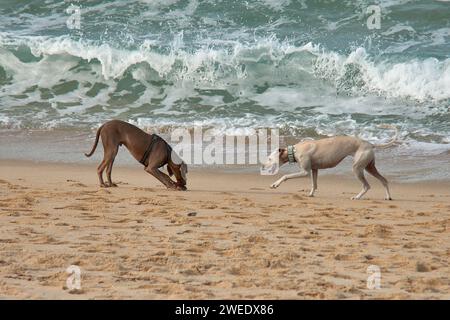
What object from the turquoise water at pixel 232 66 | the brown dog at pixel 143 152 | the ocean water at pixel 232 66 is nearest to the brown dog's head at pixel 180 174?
the brown dog at pixel 143 152

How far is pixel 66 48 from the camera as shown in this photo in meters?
19.5

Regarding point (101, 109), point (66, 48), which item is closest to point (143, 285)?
point (101, 109)

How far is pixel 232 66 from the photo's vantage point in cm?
1823

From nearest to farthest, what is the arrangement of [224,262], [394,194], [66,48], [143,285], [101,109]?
[143,285] → [224,262] → [394,194] → [101,109] → [66,48]

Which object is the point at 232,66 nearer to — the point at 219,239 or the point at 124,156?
the point at 124,156

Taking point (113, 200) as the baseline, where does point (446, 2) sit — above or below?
above

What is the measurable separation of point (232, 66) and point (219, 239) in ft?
35.4

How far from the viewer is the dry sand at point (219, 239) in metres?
6.16

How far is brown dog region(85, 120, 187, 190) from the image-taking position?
1066cm

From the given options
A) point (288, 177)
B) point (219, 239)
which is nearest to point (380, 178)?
point (288, 177)

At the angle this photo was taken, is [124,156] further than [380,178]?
Yes

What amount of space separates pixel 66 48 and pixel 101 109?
142 inches

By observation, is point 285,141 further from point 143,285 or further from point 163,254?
point 143,285

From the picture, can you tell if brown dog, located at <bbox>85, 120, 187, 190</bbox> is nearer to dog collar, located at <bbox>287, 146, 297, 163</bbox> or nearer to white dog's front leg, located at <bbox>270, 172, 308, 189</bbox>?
white dog's front leg, located at <bbox>270, 172, 308, 189</bbox>
